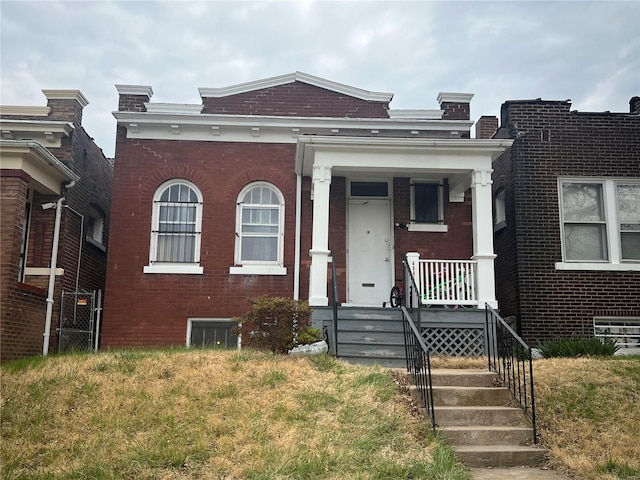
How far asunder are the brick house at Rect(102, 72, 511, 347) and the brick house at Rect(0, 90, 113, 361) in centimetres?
93

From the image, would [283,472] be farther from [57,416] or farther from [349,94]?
[349,94]

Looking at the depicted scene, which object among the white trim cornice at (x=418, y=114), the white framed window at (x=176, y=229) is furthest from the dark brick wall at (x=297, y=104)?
the white framed window at (x=176, y=229)

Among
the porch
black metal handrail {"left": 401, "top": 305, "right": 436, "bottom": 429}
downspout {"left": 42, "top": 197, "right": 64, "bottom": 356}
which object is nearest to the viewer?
black metal handrail {"left": 401, "top": 305, "right": 436, "bottom": 429}

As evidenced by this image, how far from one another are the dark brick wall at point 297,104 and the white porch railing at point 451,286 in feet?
13.9

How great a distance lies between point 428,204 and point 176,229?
5289mm

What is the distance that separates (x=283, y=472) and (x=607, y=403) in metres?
4.45

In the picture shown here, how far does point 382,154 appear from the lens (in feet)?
40.8

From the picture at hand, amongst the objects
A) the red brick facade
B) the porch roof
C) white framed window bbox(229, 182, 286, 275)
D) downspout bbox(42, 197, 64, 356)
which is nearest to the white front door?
the red brick facade

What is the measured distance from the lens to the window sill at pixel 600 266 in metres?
13.4

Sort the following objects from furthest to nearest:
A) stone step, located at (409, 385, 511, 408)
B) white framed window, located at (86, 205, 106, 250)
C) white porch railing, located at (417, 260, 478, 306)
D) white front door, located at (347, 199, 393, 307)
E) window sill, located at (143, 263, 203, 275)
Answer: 1. white framed window, located at (86, 205, 106, 250)
2. white front door, located at (347, 199, 393, 307)
3. window sill, located at (143, 263, 203, 275)
4. white porch railing, located at (417, 260, 478, 306)
5. stone step, located at (409, 385, 511, 408)

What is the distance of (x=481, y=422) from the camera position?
7727 mm

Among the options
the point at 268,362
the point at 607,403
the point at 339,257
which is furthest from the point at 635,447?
the point at 339,257

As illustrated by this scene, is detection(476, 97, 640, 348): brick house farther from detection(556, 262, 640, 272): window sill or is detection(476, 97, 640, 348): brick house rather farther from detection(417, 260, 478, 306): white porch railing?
detection(417, 260, 478, 306): white porch railing

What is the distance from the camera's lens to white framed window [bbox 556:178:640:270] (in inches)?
532
